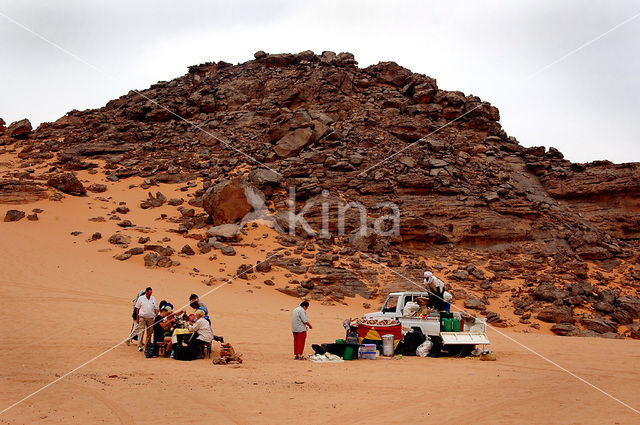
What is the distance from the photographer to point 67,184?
31688mm

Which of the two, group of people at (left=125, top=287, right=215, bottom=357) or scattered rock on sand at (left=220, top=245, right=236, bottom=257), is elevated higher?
scattered rock on sand at (left=220, top=245, right=236, bottom=257)

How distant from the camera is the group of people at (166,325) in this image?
11.5m

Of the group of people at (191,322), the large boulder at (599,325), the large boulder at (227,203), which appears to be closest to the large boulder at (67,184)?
the large boulder at (227,203)

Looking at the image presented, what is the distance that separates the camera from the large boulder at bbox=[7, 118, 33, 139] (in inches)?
1804

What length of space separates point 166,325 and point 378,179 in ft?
73.1

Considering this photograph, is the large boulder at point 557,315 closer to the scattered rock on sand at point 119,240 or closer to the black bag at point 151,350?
the black bag at point 151,350

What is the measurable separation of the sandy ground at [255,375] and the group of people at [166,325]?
596mm

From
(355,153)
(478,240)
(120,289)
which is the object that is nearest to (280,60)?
(355,153)

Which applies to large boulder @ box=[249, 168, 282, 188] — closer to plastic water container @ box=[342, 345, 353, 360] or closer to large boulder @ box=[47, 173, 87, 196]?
large boulder @ box=[47, 173, 87, 196]

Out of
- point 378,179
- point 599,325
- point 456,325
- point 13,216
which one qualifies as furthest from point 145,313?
point 378,179

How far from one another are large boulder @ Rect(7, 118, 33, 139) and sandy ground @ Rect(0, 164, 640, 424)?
30.2m

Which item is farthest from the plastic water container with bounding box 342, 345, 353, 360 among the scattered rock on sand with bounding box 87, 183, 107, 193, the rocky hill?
the scattered rock on sand with bounding box 87, 183, 107, 193

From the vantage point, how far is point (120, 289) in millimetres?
20328

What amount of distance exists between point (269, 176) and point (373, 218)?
757cm
